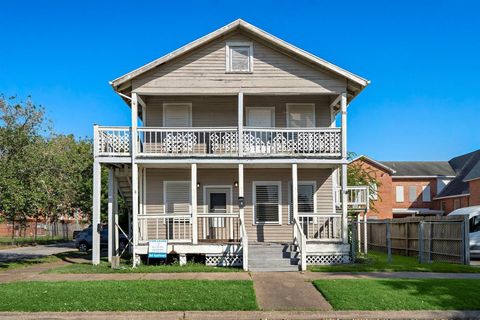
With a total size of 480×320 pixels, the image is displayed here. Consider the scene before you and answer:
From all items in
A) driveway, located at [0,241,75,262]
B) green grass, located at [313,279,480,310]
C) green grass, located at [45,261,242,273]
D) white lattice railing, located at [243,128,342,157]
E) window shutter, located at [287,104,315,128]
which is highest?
window shutter, located at [287,104,315,128]

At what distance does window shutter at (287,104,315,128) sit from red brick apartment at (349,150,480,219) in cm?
2573

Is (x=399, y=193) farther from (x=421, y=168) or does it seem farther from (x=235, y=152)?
(x=235, y=152)

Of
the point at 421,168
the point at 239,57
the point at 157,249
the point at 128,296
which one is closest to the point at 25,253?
the point at 157,249

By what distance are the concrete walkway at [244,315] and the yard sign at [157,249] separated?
6566 millimetres

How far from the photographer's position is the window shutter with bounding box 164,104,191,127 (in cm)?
1870

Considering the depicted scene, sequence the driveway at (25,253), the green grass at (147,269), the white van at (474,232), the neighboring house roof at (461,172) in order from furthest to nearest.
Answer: the neighboring house roof at (461,172) → the driveway at (25,253) → the white van at (474,232) → the green grass at (147,269)

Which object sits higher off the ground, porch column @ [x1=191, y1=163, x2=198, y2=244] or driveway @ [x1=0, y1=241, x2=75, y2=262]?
porch column @ [x1=191, y1=163, x2=198, y2=244]

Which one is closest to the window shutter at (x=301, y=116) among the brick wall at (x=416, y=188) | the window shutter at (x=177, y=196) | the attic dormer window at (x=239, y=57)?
the attic dormer window at (x=239, y=57)

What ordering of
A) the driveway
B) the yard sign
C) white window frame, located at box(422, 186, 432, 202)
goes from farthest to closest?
white window frame, located at box(422, 186, 432, 202) < the driveway < the yard sign

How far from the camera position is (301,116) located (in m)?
18.9

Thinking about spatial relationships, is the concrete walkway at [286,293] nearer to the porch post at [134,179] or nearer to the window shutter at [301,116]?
the porch post at [134,179]

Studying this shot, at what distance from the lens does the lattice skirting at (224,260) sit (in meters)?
15.9

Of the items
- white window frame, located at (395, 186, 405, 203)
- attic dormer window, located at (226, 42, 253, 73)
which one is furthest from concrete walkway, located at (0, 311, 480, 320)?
white window frame, located at (395, 186, 405, 203)

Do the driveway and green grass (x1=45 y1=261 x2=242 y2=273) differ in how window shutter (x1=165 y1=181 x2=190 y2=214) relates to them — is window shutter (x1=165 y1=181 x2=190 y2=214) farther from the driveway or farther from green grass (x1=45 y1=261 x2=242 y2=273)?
the driveway
